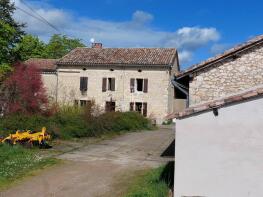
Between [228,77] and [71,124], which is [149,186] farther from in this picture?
[71,124]

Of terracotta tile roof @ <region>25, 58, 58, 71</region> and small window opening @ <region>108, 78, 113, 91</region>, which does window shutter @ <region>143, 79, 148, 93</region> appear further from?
terracotta tile roof @ <region>25, 58, 58, 71</region>

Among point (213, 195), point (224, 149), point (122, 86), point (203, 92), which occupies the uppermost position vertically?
point (122, 86)

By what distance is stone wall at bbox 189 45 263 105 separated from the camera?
14273 millimetres

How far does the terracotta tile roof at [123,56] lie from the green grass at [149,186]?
24.7 meters

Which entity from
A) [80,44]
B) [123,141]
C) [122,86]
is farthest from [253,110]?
[80,44]

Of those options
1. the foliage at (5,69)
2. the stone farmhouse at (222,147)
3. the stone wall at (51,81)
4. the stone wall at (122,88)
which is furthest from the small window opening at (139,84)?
the stone farmhouse at (222,147)

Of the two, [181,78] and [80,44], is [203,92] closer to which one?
[181,78]

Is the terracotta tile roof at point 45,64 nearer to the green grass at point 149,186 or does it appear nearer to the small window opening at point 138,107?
the small window opening at point 138,107

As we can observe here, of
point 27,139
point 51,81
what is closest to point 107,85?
point 51,81

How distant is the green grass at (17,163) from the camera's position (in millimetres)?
12805

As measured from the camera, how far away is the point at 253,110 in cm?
842

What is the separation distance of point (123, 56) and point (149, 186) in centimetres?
2881

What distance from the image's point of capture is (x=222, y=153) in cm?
879

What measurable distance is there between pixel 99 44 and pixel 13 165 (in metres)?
31.4
